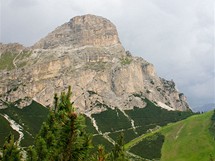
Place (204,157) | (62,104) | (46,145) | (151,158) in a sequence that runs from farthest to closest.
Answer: (151,158) < (204,157) < (46,145) < (62,104)

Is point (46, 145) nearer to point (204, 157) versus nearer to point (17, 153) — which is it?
point (17, 153)

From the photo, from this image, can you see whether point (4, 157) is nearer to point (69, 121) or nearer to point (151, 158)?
point (69, 121)

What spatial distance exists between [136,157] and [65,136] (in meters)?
188

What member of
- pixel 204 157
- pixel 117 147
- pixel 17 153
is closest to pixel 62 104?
pixel 17 153

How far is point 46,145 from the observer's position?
40.4m

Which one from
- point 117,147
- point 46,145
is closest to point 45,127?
point 46,145

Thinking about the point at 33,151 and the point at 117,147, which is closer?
the point at 33,151

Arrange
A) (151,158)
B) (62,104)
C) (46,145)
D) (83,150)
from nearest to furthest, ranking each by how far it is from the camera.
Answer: (83,150) → (62,104) → (46,145) → (151,158)

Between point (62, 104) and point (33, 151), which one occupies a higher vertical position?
point (62, 104)

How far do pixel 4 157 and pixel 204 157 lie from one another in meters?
155

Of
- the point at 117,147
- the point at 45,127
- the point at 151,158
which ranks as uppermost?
the point at 45,127

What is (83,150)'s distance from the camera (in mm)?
16578

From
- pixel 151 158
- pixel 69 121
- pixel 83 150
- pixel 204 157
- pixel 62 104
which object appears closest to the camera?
pixel 69 121

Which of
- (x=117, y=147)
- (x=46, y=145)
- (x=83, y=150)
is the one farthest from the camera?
(x=117, y=147)
